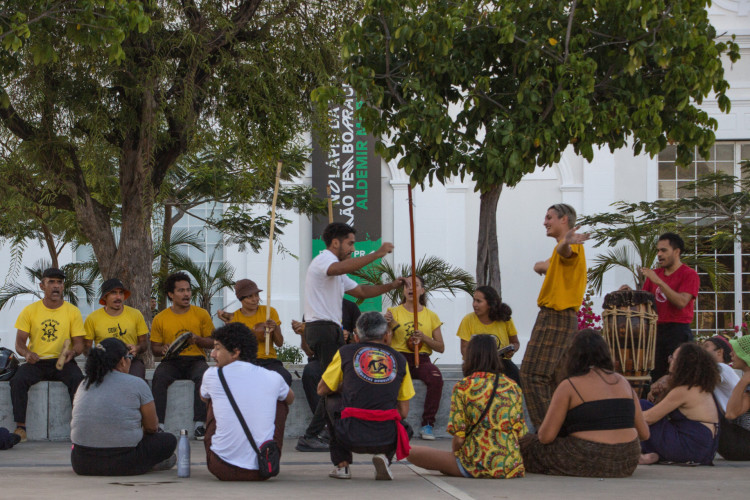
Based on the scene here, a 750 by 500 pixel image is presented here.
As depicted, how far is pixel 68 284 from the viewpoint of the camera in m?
19.0

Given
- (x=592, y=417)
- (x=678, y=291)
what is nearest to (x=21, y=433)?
(x=592, y=417)

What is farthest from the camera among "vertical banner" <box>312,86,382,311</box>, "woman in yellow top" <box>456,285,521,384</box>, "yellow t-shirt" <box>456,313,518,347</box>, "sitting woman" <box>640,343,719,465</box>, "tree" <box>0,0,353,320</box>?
"vertical banner" <box>312,86,382,311</box>

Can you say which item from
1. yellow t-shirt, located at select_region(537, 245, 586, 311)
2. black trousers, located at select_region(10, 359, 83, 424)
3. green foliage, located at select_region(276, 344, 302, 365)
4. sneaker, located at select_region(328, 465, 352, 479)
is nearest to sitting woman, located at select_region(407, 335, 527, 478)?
sneaker, located at select_region(328, 465, 352, 479)

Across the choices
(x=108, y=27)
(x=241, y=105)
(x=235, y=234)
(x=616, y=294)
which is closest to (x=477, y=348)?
(x=616, y=294)

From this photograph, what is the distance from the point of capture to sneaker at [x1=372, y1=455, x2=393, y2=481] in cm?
643

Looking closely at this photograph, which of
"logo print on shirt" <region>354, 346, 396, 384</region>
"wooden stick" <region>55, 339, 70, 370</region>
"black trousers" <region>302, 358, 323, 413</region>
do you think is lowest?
"black trousers" <region>302, 358, 323, 413</region>

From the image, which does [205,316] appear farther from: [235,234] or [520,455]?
[235,234]

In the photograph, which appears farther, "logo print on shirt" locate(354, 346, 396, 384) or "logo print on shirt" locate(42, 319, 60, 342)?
"logo print on shirt" locate(42, 319, 60, 342)

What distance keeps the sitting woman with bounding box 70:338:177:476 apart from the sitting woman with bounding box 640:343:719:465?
12.1ft

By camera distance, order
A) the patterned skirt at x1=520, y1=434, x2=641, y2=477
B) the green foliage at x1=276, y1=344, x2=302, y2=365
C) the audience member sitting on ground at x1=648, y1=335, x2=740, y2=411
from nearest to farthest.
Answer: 1. the patterned skirt at x1=520, y1=434, x2=641, y2=477
2. the audience member sitting on ground at x1=648, y1=335, x2=740, y2=411
3. the green foliage at x1=276, y1=344, x2=302, y2=365

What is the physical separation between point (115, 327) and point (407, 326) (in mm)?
2841

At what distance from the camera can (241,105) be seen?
11422 mm

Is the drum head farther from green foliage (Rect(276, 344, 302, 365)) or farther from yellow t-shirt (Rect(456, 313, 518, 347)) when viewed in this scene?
green foliage (Rect(276, 344, 302, 365))

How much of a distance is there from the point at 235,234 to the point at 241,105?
784 centimetres
